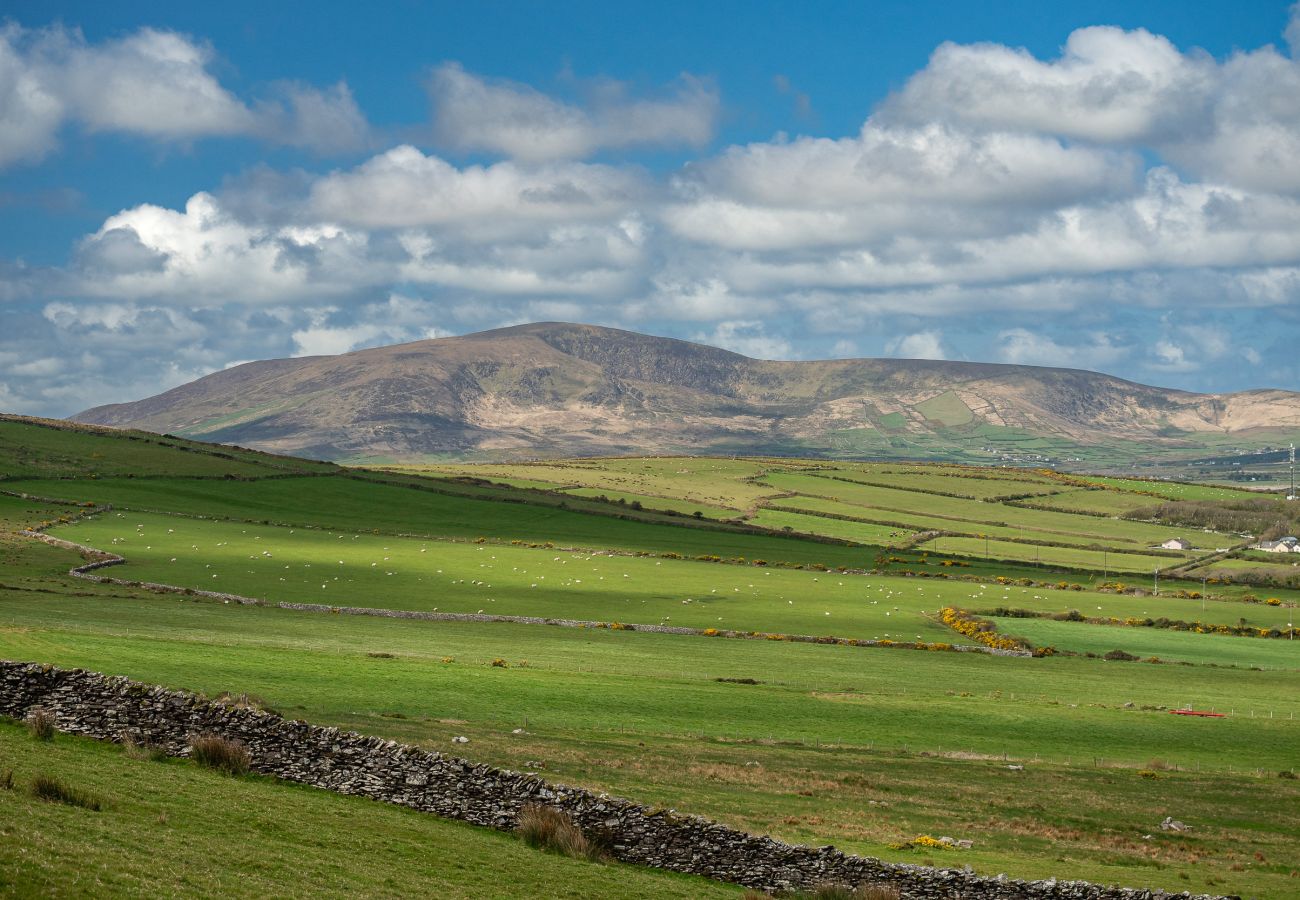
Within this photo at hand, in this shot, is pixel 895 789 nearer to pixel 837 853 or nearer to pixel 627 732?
pixel 627 732

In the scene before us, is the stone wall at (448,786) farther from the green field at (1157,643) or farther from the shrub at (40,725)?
the green field at (1157,643)

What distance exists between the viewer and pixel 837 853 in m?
21.6

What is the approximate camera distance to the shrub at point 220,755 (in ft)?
76.7

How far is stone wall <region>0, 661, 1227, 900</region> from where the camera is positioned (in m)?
21.2


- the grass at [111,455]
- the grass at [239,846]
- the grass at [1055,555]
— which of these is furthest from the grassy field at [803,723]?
A: the grass at [111,455]

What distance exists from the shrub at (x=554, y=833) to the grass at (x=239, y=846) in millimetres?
315

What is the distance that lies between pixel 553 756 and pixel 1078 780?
17.1 metres

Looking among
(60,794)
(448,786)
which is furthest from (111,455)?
(60,794)

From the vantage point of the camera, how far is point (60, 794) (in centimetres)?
1845

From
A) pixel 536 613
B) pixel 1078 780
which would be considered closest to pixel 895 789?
pixel 1078 780

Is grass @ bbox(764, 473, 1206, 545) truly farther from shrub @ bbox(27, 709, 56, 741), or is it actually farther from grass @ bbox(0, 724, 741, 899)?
shrub @ bbox(27, 709, 56, 741)

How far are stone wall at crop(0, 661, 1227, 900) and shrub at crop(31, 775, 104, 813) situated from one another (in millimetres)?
5097

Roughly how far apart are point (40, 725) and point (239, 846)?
23.4 feet

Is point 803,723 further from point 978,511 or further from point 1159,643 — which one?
point 978,511
